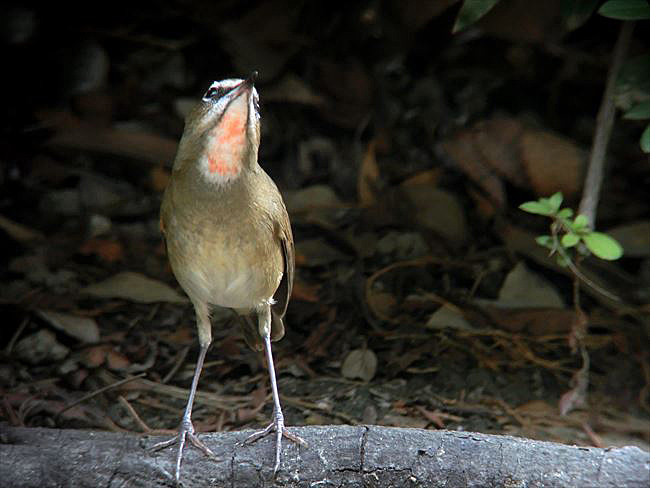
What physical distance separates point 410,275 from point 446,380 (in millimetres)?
976

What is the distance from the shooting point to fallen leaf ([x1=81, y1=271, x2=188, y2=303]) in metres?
5.54

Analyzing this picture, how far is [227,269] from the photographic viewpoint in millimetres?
4105

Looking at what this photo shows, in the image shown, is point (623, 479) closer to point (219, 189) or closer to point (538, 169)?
point (219, 189)

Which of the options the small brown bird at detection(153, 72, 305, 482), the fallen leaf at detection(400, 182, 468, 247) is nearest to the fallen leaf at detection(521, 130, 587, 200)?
the fallen leaf at detection(400, 182, 468, 247)

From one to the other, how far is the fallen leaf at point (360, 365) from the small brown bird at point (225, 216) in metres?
0.67

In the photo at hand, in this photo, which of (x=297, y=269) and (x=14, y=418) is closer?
(x=14, y=418)

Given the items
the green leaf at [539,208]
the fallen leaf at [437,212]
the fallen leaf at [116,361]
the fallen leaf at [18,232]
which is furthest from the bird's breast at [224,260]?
the fallen leaf at [18,232]

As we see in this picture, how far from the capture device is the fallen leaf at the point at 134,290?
18.2 feet

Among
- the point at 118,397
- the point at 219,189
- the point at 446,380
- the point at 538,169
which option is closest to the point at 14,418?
the point at 118,397

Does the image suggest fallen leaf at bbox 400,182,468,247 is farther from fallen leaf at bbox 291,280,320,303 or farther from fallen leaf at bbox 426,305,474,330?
fallen leaf at bbox 291,280,320,303

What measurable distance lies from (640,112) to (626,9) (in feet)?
1.54

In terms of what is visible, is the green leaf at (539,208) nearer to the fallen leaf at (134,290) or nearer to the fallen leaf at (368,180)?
the fallen leaf at (368,180)

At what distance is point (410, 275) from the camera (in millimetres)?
5723

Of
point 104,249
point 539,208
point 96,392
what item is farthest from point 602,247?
point 104,249
